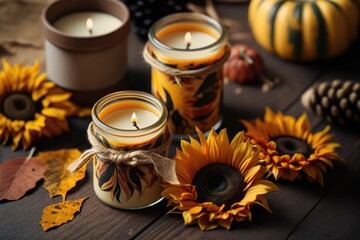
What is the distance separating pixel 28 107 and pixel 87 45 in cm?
14

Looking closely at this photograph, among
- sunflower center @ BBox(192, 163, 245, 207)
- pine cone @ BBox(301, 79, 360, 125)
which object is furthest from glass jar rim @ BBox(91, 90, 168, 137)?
pine cone @ BBox(301, 79, 360, 125)

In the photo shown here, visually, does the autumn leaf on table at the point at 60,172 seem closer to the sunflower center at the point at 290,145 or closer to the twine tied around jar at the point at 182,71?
the twine tied around jar at the point at 182,71

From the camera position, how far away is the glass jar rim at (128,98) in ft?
2.82

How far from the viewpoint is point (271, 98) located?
1.15 m

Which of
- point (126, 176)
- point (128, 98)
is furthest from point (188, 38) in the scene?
point (126, 176)

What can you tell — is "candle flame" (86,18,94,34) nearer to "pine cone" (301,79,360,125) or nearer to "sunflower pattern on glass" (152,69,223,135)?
"sunflower pattern on glass" (152,69,223,135)

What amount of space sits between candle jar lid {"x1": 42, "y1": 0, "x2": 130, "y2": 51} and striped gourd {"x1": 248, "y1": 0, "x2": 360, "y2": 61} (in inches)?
11.5

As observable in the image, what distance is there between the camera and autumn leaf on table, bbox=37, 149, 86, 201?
37.6 inches

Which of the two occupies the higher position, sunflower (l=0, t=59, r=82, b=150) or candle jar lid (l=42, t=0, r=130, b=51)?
candle jar lid (l=42, t=0, r=130, b=51)

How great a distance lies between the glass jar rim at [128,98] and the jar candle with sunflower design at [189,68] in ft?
0.24

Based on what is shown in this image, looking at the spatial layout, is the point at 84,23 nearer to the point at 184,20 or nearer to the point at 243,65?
the point at 184,20

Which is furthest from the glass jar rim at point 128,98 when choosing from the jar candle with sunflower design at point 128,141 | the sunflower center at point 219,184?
the sunflower center at point 219,184

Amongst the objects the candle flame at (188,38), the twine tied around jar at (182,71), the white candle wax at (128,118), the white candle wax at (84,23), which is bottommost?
the white candle wax at (128,118)

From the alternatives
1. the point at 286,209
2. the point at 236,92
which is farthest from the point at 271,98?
the point at 286,209
